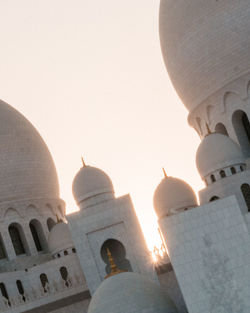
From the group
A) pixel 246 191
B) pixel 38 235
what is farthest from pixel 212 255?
pixel 38 235

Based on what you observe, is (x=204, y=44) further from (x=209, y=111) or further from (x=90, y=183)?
(x=90, y=183)

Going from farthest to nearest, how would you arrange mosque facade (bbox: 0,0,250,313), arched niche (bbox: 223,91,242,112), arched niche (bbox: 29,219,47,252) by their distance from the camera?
arched niche (bbox: 29,219,47,252)
arched niche (bbox: 223,91,242,112)
mosque facade (bbox: 0,0,250,313)

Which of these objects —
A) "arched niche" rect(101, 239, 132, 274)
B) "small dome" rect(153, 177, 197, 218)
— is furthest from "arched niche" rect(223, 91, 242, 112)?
"arched niche" rect(101, 239, 132, 274)

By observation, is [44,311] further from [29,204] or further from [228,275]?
[228,275]

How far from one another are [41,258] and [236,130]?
731cm

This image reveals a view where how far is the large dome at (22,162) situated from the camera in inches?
949

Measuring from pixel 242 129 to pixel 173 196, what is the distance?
2.78 m

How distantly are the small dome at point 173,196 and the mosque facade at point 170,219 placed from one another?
25 mm

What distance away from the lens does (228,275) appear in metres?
15.4

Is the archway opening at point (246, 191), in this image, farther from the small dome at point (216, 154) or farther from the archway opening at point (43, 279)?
the archway opening at point (43, 279)

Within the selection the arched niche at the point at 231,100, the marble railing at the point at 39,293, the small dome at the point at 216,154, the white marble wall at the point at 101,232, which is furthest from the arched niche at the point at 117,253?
the arched niche at the point at 231,100

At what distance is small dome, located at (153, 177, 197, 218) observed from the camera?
19875 millimetres

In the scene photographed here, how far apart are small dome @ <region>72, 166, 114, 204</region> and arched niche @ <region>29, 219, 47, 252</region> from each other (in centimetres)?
482

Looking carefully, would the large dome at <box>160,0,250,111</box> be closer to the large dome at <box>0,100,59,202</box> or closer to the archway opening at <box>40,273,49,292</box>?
the large dome at <box>0,100,59,202</box>
